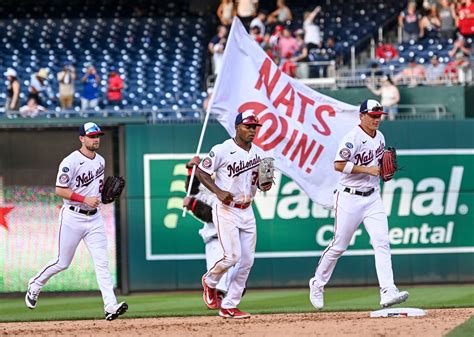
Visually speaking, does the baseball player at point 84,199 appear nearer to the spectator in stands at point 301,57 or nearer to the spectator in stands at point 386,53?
the spectator in stands at point 301,57

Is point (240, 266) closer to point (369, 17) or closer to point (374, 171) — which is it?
point (374, 171)

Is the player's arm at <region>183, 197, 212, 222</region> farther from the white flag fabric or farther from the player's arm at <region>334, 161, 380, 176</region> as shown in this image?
the player's arm at <region>334, 161, 380, 176</region>

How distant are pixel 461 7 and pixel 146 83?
19.4 ft

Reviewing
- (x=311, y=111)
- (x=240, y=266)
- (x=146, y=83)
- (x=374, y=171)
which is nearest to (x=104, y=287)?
(x=240, y=266)

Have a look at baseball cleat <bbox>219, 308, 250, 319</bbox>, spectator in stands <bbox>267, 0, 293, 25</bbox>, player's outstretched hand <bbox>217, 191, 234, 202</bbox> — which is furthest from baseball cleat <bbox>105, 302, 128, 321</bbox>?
spectator in stands <bbox>267, 0, 293, 25</bbox>

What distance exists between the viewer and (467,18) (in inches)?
861

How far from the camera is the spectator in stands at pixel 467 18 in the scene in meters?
21.8

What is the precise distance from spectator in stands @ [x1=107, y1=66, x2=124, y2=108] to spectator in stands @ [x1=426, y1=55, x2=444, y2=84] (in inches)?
214

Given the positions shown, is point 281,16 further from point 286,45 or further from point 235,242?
point 235,242

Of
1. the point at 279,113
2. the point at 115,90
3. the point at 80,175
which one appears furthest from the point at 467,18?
the point at 80,175

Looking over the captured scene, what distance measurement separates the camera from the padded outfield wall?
17000mm

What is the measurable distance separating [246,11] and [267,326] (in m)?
13.9

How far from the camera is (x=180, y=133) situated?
1708 cm

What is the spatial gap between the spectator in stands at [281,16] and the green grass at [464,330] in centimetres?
1412
